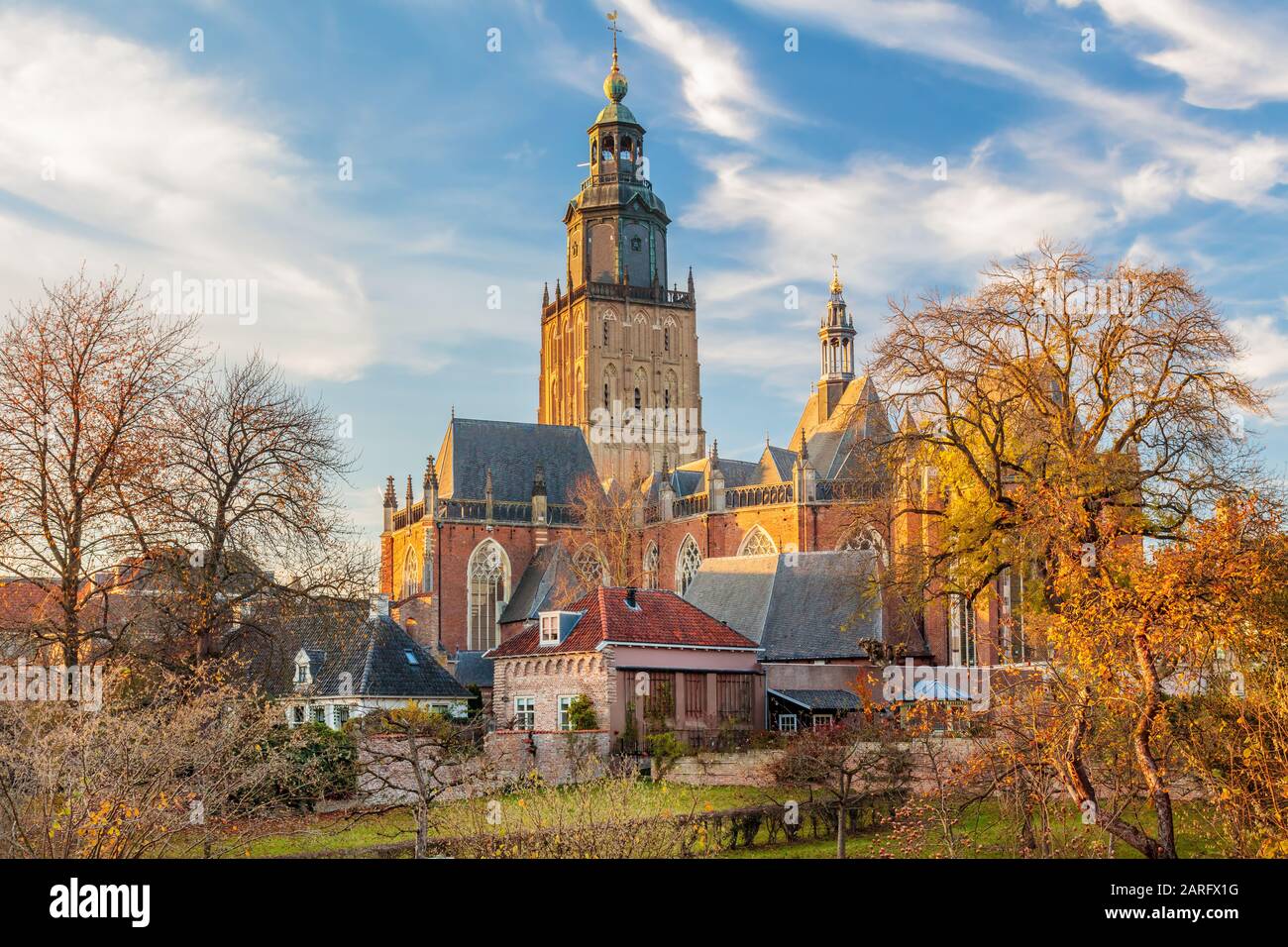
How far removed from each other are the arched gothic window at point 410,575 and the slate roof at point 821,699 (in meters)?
32.6

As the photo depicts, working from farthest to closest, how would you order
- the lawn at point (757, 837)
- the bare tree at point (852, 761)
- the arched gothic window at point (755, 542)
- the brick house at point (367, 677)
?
the arched gothic window at point (755, 542) < the brick house at point (367, 677) < the bare tree at point (852, 761) < the lawn at point (757, 837)

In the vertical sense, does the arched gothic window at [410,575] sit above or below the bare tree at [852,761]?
above

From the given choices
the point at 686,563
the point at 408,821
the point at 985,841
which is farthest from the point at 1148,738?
the point at 686,563

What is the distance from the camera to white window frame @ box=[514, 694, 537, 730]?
3491cm

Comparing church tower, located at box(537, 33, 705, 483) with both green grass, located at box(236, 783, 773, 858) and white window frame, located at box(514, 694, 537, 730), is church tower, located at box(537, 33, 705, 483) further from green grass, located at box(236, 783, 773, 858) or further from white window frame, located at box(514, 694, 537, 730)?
green grass, located at box(236, 783, 773, 858)

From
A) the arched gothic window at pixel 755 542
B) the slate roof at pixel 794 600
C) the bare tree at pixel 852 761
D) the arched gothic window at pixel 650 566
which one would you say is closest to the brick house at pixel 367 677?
the slate roof at pixel 794 600

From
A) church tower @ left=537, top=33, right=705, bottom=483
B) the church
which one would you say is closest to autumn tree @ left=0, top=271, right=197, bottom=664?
the church

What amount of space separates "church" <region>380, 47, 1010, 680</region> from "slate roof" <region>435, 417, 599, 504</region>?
8cm

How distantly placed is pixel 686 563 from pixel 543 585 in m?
6.92

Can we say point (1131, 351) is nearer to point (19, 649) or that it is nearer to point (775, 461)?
point (19, 649)

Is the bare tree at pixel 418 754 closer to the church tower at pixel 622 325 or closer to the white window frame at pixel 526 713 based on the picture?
the white window frame at pixel 526 713

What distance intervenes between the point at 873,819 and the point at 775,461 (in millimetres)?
36706

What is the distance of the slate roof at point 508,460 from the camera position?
68.0 metres
